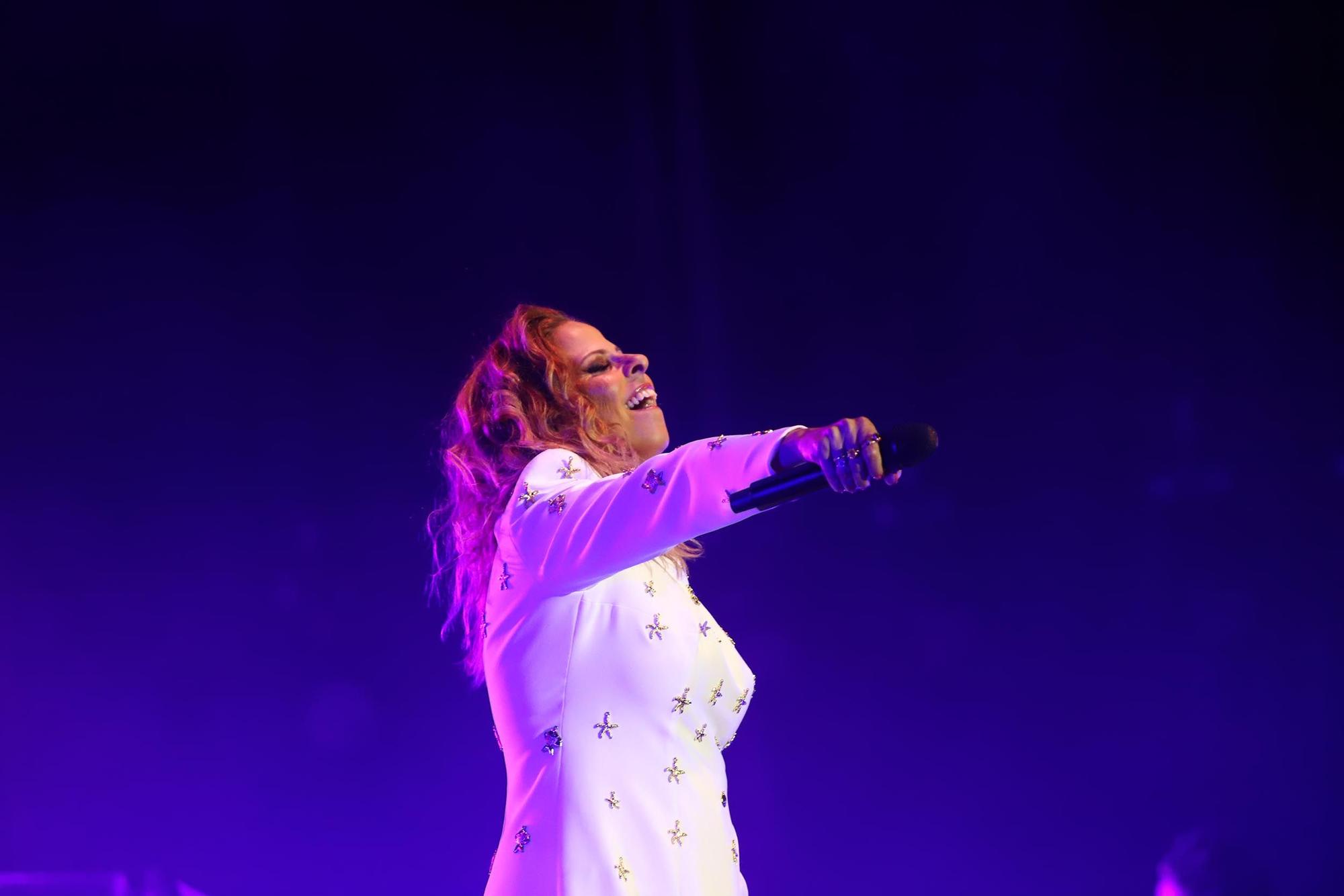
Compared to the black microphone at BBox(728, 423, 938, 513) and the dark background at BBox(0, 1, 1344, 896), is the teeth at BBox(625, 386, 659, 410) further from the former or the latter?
the dark background at BBox(0, 1, 1344, 896)

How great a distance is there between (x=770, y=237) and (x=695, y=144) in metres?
0.32

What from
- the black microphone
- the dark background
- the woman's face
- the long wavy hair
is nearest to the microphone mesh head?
the black microphone

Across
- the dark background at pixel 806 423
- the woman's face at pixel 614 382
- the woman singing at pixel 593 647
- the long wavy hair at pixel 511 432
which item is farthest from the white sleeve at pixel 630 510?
the dark background at pixel 806 423

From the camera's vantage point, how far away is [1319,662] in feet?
7.14

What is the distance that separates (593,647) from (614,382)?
1.45ft

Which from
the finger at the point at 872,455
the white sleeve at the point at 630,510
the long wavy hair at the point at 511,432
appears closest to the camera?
the finger at the point at 872,455

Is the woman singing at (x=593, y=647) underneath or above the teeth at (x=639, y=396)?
underneath

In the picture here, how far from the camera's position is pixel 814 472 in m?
0.79

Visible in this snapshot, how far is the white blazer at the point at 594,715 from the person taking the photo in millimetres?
1104

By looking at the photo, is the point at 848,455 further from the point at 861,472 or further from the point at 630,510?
the point at 630,510

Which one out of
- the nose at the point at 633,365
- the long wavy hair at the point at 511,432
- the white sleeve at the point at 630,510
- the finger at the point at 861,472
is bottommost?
the finger at the point at 861,472

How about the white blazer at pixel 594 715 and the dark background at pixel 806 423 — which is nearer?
the white blazer at pixel 594 715

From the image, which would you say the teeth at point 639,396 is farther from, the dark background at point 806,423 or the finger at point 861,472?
the dark background at point 806,423

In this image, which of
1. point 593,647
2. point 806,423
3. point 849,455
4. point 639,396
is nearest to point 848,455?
point 849,455
